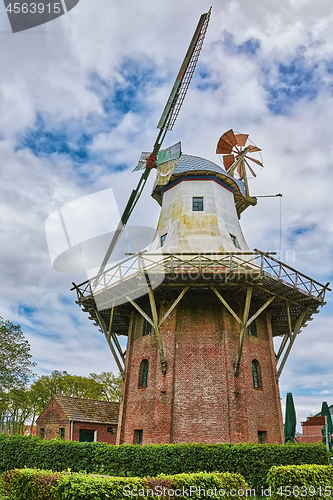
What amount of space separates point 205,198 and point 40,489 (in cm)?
1462

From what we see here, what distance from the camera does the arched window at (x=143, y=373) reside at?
691 inches

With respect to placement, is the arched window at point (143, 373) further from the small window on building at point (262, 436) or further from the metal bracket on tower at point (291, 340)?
the metal bracket on tower at point (291, 340)

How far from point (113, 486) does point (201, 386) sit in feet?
30.9

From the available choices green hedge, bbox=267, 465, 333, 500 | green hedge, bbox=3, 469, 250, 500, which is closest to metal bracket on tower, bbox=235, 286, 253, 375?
green hedge, bbox=267, 465, 333, 500

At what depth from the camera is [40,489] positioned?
7980 mm

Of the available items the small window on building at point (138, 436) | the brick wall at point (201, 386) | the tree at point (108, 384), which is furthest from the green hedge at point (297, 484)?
the tree at point (108, 384)

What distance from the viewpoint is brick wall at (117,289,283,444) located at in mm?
15188

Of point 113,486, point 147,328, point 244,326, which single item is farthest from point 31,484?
point 147,328

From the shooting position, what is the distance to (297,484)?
350 inches

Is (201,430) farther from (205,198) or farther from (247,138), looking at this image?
(247,138)

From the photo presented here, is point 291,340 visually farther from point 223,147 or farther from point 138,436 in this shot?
point 223,147

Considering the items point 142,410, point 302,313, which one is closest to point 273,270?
point 302,313

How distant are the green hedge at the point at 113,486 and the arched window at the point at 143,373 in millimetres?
8656

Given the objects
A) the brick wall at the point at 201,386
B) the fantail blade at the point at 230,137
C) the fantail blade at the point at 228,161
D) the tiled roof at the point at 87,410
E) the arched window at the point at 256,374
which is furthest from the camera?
the tiled roof at the point at 87,410
